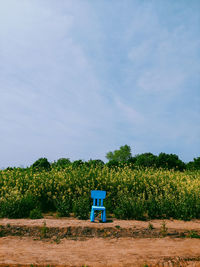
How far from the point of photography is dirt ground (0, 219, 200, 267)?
4699 mm

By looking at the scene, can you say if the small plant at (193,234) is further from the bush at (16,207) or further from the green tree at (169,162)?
the green tree at (169,162)

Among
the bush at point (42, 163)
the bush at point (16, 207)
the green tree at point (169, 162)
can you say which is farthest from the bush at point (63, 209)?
the green tree at point (169, 162)

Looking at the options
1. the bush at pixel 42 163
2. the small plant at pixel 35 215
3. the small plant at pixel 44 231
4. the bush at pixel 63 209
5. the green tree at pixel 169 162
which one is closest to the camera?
the small plant at pixel 44 231

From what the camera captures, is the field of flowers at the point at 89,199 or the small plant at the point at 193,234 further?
the field of flowers at the point at 89,199

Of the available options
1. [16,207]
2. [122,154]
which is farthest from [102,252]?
[122,154]

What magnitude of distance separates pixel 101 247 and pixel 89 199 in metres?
3.52

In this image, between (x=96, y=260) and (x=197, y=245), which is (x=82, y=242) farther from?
(x=197, y=245)

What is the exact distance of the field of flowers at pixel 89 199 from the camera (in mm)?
7957

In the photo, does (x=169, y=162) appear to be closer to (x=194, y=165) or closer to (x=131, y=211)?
(x=194, y=165)

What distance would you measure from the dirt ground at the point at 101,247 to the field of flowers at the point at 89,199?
73cm

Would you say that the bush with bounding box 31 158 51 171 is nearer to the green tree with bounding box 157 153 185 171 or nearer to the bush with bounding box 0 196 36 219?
the green tree with bounding box 157 153 185 171

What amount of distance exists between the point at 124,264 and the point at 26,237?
9.72 feet

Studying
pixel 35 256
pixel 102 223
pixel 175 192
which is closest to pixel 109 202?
pixel 102 223

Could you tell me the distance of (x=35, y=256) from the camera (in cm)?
491
